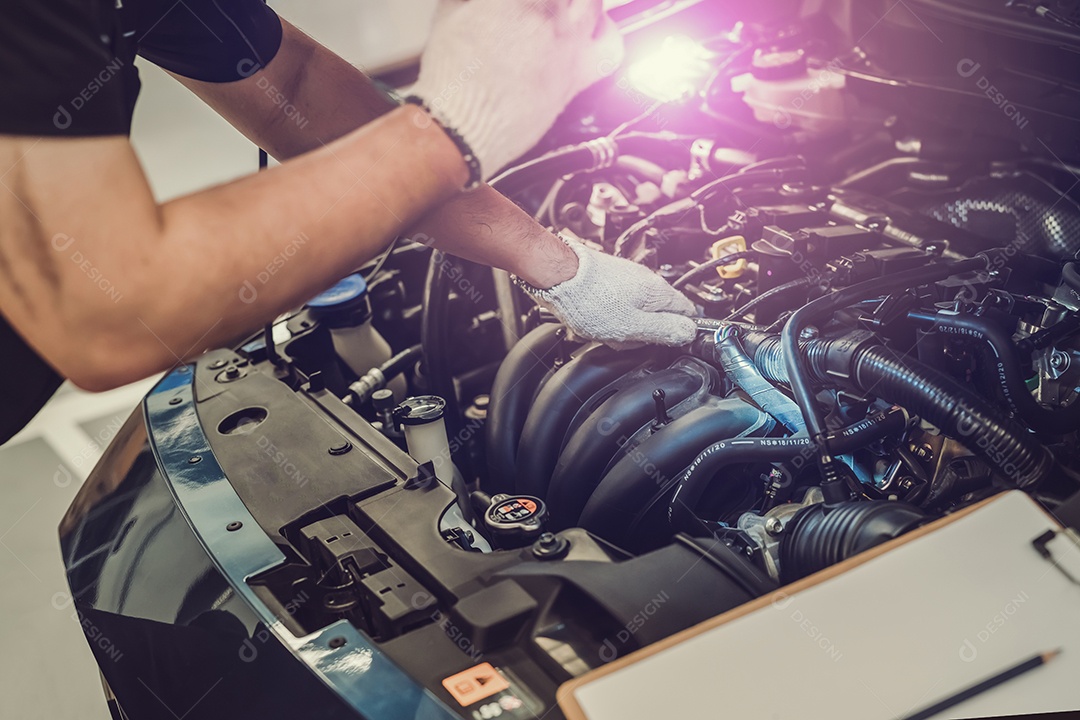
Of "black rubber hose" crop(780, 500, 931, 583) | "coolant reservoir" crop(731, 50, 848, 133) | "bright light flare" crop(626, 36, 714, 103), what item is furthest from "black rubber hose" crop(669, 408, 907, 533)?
"bright light flare" crop(626, 36, 714, 103)

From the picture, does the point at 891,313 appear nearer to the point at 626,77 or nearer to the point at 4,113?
the point at 626,77

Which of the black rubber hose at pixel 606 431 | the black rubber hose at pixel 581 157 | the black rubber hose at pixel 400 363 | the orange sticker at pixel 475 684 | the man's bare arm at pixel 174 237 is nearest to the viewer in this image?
the man's bare arm at pixel 174 237

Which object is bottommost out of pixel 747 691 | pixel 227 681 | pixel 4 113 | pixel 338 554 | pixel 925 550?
pixel 227 681

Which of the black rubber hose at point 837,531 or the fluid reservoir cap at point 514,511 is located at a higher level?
the black rubber hose at point 837,531

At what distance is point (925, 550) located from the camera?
0.88 m

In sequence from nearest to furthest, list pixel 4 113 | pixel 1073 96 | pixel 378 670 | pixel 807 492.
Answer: pixel 4 113 < pixel 378 670 < pixel 807 492 < pixel 1073 96

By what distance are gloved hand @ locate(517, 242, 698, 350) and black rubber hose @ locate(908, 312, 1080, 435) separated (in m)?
0.42

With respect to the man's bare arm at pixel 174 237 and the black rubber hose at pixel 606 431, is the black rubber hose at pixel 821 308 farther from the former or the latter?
the man's bare arm at pixel 174 237

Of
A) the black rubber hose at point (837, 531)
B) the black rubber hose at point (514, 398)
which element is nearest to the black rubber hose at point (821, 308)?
the black rubber hose at point (837, 531)

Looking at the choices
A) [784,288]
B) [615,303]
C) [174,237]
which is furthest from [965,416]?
[174,237]

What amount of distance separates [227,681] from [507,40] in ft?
2.51

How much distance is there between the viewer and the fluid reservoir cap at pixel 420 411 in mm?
1334

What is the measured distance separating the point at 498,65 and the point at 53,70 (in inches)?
16.0

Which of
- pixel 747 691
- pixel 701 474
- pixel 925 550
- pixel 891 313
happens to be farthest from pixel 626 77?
pixel 747 691
